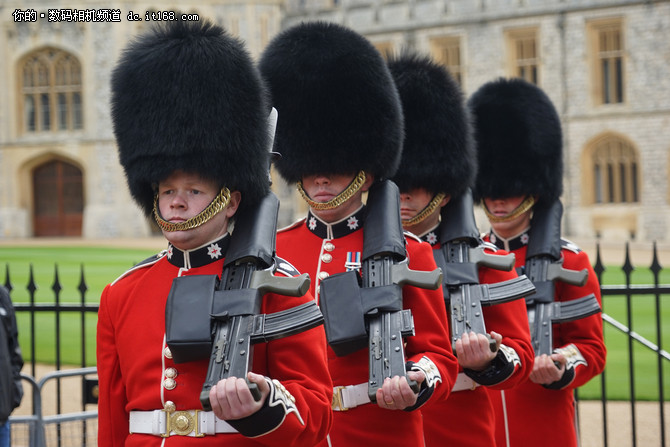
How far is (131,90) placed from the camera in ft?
7.32

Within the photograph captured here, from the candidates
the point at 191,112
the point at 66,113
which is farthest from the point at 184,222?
the point at 66,113

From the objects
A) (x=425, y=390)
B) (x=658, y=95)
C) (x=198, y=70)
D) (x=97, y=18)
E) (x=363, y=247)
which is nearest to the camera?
(x=198, y=70)

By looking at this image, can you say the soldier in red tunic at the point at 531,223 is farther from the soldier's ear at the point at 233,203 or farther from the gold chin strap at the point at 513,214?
the soldier's ear at the point at 233,203

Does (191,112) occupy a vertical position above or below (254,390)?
above

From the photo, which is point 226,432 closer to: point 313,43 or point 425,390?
point 425,390

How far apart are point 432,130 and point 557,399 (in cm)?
110

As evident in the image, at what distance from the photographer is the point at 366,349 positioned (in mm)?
2516

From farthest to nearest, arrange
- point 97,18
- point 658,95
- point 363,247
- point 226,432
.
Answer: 1. point 97,18
2. point 658,95
3. point 363,247
4. point 226,432

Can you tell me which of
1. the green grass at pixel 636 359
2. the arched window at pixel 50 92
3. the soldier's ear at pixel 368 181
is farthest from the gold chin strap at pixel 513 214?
the arched window at pixel 50 92

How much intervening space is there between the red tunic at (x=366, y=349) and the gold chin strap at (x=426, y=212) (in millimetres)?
396

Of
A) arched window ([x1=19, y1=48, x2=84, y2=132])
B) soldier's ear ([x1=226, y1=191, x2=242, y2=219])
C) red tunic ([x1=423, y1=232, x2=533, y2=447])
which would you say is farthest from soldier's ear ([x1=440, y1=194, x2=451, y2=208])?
arched window ([x1=19, y1=48, x2=84, y2=132])

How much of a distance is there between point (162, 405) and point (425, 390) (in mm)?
730

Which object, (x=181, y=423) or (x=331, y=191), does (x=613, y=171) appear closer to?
(x=331, y=191)

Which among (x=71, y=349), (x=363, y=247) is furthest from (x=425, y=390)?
(x=71, y=349)
